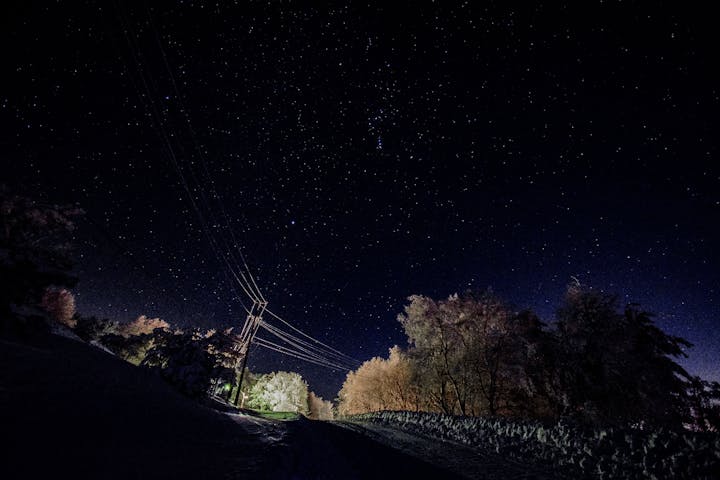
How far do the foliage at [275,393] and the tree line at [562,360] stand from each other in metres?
37.3

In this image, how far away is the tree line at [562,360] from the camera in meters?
18.6

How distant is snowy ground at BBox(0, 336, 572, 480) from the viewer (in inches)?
113

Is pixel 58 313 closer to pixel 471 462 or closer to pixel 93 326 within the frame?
pixel 93 326

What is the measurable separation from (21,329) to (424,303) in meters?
24.7

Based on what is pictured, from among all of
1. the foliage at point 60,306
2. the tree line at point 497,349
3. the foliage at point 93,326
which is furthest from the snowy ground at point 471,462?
the foliage at point 60,306

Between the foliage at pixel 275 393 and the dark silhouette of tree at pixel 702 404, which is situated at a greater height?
the dark silhouette of tree at pixel 702 404

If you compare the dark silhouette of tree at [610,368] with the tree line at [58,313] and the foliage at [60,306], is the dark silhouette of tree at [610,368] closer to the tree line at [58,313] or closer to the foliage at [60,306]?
the tree line at [58,313]

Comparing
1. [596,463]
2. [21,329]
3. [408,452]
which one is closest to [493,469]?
[596,463]

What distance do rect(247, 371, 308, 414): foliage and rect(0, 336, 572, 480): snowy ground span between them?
180ft

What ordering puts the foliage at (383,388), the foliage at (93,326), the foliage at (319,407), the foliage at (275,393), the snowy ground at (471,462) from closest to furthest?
the snowy ground at (471,462) → the foliage at (93,326) → the foliage at (383,388) → the foliage at (275,393) → the foliage at (319,407)

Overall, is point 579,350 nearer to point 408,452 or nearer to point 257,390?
point 408,452

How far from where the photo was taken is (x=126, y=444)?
365 centimetres

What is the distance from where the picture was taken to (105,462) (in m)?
2.98

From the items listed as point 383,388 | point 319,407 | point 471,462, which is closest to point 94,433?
point 471,462
